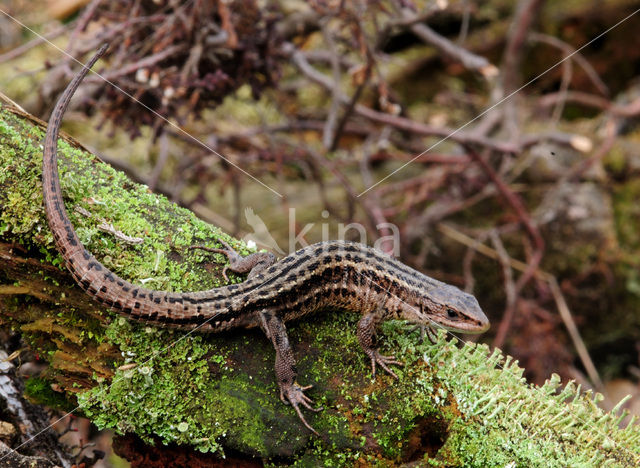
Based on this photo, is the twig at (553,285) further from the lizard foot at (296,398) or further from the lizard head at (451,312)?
the lizard foot at (296,398)

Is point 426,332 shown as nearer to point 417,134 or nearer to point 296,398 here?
point 296,398

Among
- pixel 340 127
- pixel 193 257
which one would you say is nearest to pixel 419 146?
pixel 340 127

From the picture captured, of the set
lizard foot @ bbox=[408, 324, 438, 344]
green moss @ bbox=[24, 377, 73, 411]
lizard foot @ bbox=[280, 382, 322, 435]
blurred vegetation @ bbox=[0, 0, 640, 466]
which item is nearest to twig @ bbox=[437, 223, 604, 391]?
blurred vegetation @ bbox=[0, 0, 640, 466]

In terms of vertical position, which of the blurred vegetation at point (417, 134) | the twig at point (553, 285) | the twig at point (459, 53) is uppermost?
the twig at point (459, 53)

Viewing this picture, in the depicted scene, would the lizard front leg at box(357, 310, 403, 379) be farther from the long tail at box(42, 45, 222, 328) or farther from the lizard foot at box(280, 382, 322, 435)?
the long tail at box(42, 45, 222, 328)

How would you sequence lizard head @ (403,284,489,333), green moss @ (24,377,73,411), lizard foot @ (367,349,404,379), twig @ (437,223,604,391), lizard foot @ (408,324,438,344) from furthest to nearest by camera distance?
1. twig @ (437,223,604,391)
2. lizard head @ (403,284,489,333)
3. lizard foot @ (408,324,438,344)
4. green moss @ (24,377,73,411)
5. lizard foot @ (367,349,404,379)

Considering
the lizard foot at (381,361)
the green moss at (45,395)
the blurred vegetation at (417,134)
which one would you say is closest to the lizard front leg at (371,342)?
the lizard foot at (381,361)

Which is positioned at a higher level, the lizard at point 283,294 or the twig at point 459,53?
the twig at point 459,53
